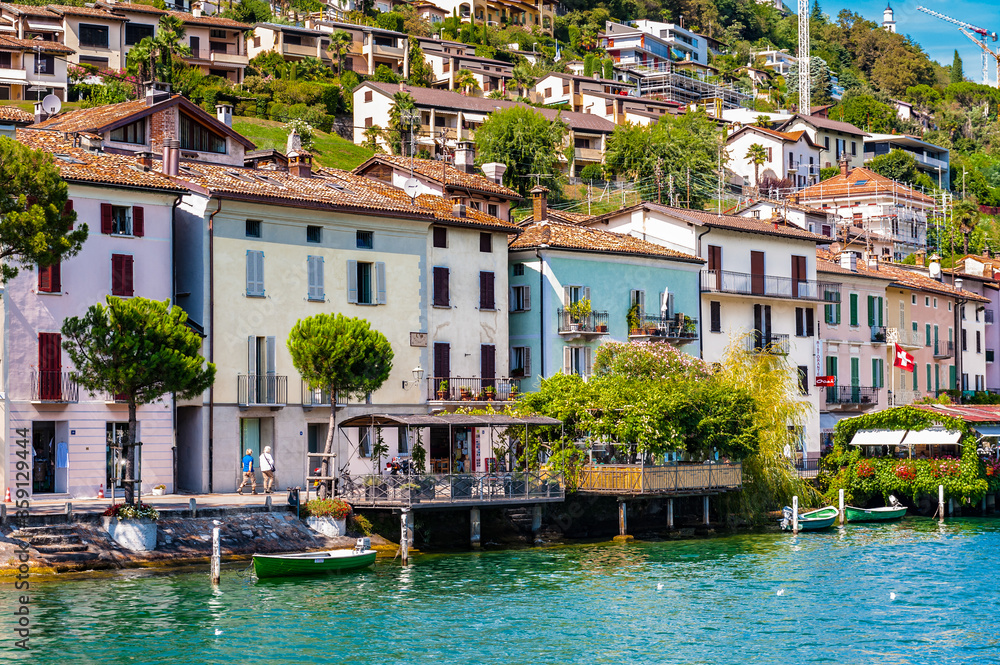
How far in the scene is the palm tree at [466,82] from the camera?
6043 inches

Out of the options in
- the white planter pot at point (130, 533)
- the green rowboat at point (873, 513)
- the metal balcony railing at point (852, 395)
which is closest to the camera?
the white planter pot at point (130, 533)

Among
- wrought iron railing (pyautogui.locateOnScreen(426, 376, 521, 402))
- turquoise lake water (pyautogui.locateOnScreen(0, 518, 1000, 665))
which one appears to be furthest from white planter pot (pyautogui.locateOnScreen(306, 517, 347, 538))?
wrought iron railing (pyautogui.locateOnScreen(426, 376, 521, 402))

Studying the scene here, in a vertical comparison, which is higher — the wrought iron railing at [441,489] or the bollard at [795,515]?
the wrought iron railing at [441,489]

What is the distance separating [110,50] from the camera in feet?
406

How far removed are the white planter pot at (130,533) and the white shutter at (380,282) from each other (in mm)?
18419

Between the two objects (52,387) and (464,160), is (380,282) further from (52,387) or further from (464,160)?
(464,160)

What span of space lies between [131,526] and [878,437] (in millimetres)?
40896

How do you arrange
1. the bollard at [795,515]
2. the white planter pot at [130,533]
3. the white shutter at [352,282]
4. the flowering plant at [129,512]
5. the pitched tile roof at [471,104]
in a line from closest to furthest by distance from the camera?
the white planter pot at [130,533], the flowering plant at [129,512], the white shutter at [352,282], the bollard at [795,515], the pitched tile roof at [471,104]

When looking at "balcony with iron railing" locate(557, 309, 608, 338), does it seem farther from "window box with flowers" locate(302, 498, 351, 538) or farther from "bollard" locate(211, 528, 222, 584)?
"bollard" locate(211, 528, 222, 584)

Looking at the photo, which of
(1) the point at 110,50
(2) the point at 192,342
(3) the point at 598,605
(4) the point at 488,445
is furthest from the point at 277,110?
(3) the point at 598,605

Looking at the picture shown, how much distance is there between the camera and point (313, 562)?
41750 millimetres

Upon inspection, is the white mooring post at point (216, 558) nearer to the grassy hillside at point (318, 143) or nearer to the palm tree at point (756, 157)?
the grassy hillside at point (318, 143)

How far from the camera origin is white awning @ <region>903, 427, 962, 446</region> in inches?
2657

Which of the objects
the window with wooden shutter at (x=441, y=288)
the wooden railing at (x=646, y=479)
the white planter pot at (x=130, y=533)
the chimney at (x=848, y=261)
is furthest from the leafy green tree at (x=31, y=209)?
the chimney at (x=848, y=261)
